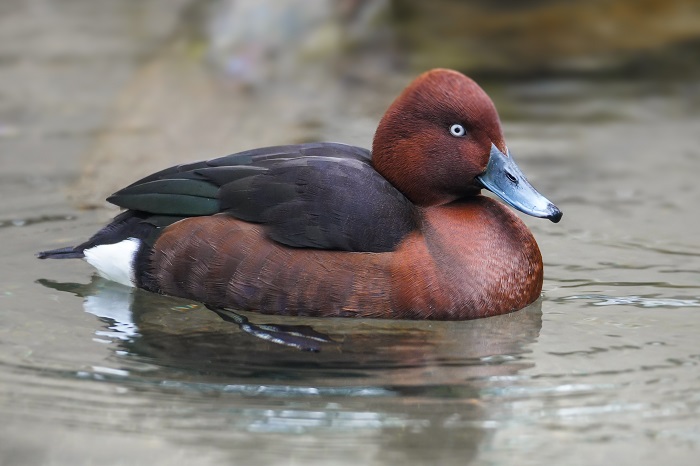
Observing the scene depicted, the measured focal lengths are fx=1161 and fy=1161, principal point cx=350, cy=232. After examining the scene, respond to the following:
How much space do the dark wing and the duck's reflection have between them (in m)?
0.39

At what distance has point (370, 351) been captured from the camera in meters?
4.71

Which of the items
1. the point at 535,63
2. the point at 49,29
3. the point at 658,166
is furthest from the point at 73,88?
the point at 658,166

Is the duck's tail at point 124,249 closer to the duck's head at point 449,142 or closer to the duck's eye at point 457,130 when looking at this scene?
the duck's head at point 449,142

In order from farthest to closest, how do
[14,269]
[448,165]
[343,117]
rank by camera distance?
[343,117] → [14,269] → [448,165]

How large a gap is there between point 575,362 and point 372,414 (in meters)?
0.97

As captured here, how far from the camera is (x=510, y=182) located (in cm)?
524

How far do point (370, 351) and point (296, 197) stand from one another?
77cm

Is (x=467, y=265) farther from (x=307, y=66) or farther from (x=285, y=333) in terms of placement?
(x=307, y=66)

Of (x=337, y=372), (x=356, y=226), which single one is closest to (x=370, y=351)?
(x=337, y=372)

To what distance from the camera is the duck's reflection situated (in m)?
3.92

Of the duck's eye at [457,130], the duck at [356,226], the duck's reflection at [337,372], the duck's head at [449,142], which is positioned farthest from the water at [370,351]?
the duck's eye at [457,130]

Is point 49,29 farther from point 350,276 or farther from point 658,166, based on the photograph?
point 350,276

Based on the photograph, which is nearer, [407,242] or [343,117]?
[407,242]

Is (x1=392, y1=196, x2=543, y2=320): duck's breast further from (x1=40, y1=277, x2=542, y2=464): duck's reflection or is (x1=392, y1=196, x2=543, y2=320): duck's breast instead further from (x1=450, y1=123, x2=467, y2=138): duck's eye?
(x1=450, y1=123, x2=467, y2=138): duck's eye
